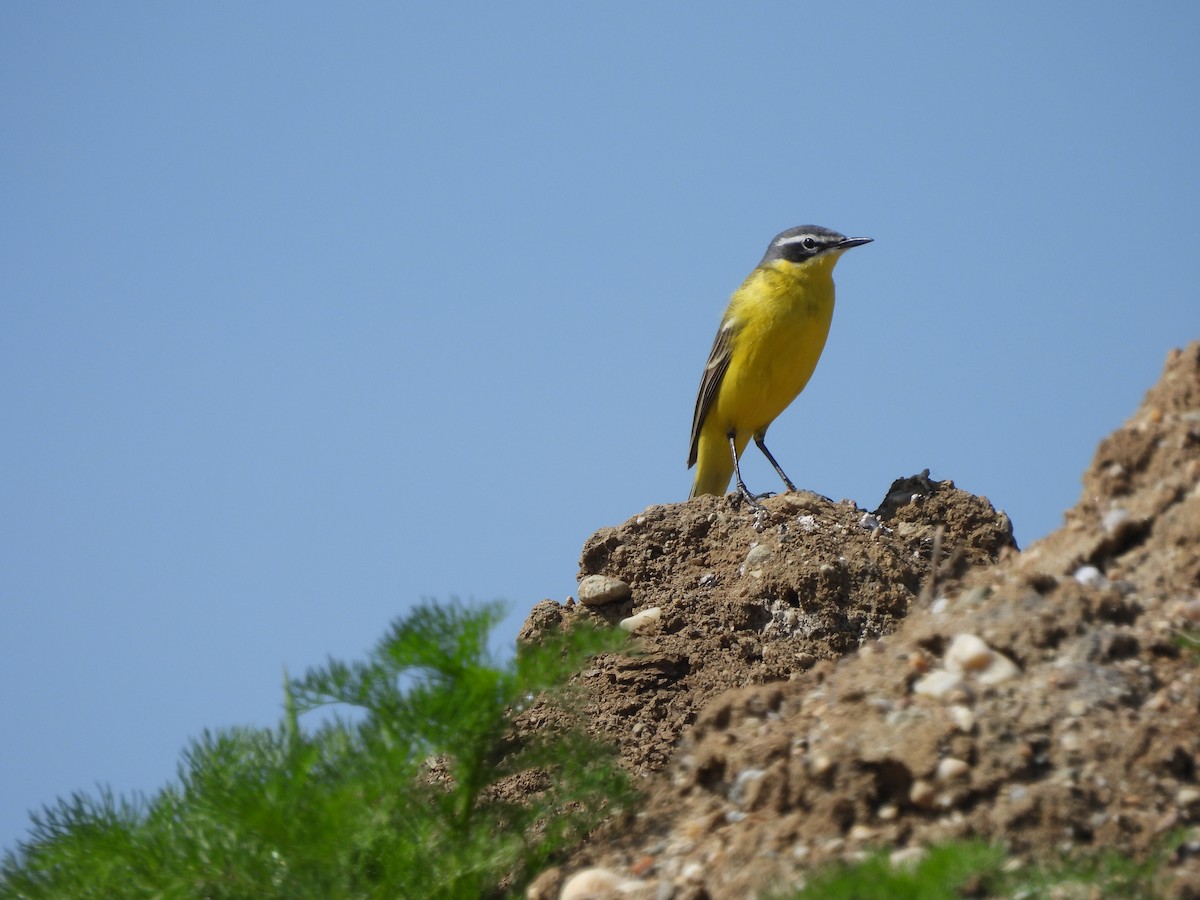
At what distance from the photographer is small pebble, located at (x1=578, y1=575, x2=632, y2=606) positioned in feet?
23.1

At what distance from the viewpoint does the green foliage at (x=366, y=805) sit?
159 inches

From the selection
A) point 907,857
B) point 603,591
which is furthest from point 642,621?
point 907,857

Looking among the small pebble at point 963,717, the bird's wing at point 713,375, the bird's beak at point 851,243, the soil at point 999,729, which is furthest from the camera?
the bird's beak at point 851,243

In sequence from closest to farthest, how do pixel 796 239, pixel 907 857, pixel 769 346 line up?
pixel 907 857
pixel 769 346
pixel 796 239

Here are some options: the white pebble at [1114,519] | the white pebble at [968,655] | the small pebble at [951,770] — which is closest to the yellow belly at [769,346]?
the white pebble at [1114,519]

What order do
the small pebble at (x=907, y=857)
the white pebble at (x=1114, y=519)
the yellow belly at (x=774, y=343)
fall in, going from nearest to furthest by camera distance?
the small pebble at (x=907, y=857) → the white pebble at (x=1114, y=519) → the yellow belly at (x=774, y=343)

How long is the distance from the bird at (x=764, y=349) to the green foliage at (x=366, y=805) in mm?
5858

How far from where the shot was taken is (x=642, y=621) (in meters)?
6.68

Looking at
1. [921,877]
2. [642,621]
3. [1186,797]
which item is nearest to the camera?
[921,877]

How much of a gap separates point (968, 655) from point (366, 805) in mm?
1907

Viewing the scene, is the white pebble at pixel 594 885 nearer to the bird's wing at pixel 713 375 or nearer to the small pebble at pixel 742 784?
the small pebble at pixel 742 784

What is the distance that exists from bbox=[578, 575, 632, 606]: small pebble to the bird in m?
3.21

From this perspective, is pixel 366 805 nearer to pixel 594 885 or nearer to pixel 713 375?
pixel 594 885

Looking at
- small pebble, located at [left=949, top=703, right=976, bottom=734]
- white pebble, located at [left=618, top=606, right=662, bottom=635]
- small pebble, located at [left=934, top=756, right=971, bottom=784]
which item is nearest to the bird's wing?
white pebble, located at [left=618, top=606, right=662, bottom=635]
